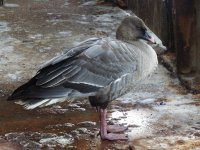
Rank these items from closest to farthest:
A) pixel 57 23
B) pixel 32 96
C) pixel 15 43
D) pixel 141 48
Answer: pixel 32 96, pixel 141 48, pixel 15 43, pixel 57 23

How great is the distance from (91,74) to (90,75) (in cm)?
1

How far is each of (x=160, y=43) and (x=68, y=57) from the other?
2670 millimetres

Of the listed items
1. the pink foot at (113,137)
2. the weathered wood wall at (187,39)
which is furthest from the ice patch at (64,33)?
the pink foot at (113,137)

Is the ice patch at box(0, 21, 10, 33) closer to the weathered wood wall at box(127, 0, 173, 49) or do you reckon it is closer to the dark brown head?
the weathered wood wall at box(127, 0, 173, 49)

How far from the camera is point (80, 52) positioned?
474 centimetres

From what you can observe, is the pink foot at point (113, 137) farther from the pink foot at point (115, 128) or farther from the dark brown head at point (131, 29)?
the dark brown head at point (131, 29)

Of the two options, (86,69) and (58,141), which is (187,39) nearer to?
(86,69)

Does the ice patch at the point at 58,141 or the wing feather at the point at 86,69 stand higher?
the wing feather at the point at 86,69

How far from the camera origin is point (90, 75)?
4688 millimetres

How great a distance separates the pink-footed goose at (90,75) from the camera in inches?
181

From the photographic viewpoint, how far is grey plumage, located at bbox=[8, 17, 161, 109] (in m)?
4.60

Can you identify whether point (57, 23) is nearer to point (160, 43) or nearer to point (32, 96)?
point (160, 43)

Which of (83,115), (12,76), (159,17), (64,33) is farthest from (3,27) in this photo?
(83,115)

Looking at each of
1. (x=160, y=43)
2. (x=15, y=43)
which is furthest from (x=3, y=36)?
(x=160, y=43)
